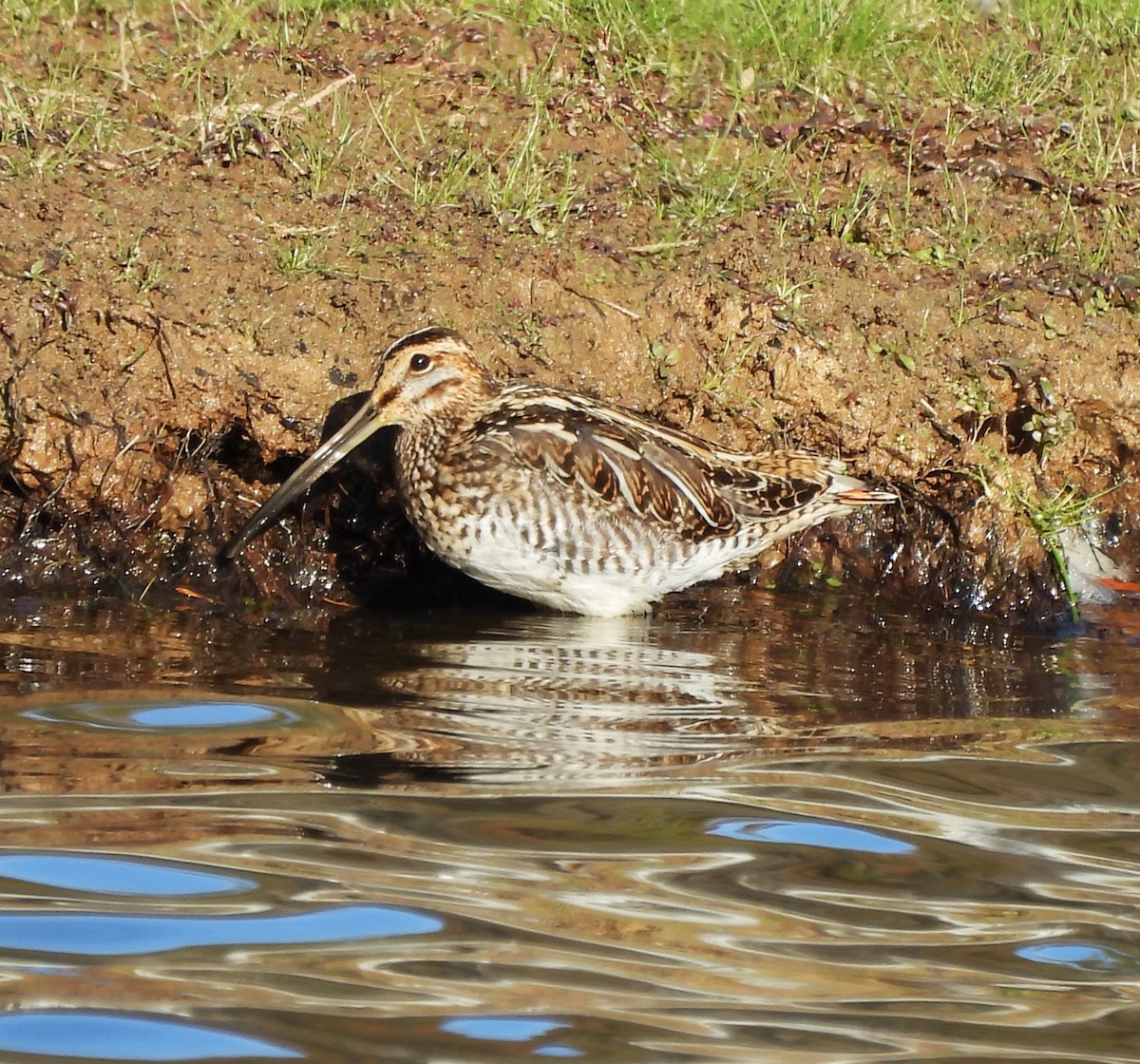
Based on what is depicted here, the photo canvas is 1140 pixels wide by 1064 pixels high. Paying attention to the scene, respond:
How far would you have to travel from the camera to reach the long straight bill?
6008 millimetres

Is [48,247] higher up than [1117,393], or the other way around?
[48,247]

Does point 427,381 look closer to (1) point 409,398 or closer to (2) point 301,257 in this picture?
(1) point 409,398

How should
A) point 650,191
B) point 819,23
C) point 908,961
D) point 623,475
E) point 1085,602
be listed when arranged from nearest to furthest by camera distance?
point 908,961 < point 623,475 < point 1085,602 < point 650,191 < point 819,23

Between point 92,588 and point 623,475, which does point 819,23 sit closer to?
point 623,475

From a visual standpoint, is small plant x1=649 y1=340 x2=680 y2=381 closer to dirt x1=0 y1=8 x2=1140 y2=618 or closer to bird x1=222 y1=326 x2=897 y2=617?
dirt x1=0 y1=8 x2=1140 y2=618

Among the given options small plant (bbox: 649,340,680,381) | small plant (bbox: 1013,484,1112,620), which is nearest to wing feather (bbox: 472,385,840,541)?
small plant (bbox: 649,340,680,381)

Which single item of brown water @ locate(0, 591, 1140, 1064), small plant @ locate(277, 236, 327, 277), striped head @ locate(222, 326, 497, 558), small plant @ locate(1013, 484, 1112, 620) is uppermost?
small plant @ locate(277, 236, 327, 277)

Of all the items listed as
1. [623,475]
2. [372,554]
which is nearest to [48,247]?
[372,554]

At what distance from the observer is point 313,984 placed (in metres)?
3.01

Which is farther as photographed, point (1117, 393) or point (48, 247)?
point (1117, 393)

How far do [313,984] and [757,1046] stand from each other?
76cm

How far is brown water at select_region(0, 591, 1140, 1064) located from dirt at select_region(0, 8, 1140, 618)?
791 millimetres

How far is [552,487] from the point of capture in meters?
5.99


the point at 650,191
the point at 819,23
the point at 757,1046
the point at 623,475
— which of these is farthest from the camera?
the point at 819,23
